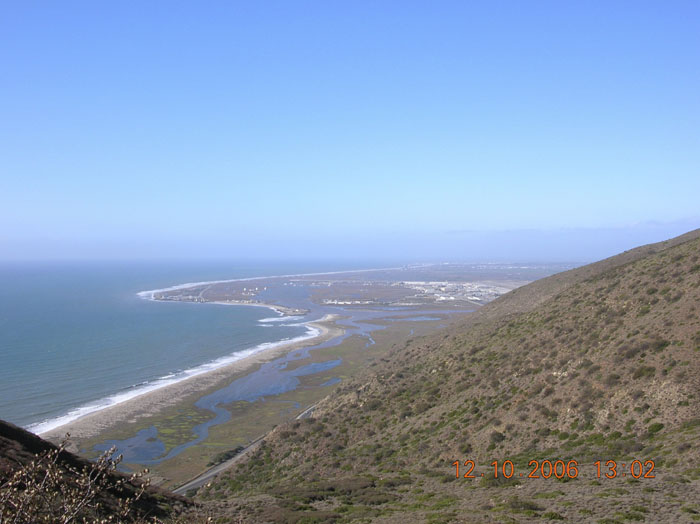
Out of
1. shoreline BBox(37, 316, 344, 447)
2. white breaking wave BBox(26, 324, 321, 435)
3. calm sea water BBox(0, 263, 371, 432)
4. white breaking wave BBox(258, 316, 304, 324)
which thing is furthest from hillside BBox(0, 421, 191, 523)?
white breaking wave BBox(258, 316, 304, 324)

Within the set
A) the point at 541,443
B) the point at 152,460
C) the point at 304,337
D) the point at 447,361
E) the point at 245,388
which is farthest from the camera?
the point at 304,337

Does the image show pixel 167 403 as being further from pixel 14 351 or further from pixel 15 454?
pixel 14 351

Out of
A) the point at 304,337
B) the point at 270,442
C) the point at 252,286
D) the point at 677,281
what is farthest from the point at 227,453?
the point at 252,286

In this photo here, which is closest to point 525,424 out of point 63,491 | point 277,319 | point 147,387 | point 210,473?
point 210,473
